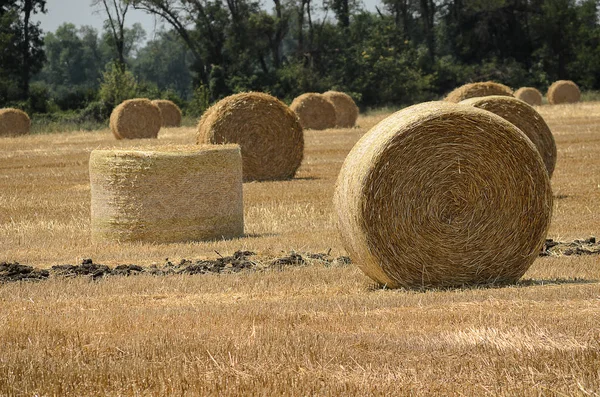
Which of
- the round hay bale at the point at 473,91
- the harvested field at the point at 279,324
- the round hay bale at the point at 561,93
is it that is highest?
the round hay bale at the point at 473,91

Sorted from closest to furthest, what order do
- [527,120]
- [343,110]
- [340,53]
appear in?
[527,120] → [343,110] → [340,53]

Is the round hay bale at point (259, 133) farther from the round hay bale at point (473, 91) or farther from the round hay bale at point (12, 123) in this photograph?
the round hay bale at point (12, 123)

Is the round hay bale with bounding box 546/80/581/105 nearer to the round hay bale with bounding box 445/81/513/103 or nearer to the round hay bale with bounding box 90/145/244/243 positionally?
the round hay bale with bounding box 445/81/513/103

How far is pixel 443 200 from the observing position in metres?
9.16

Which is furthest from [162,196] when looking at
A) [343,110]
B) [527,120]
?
[343,110]

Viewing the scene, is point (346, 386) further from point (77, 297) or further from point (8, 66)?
point (8, 66)

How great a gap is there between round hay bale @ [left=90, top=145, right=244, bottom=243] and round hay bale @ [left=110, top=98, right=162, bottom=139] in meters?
23.1

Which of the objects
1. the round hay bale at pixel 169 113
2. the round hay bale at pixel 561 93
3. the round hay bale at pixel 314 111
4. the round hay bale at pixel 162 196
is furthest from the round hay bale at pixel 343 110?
the round hay bale at pixel 162 196

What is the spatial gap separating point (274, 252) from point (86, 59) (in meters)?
114

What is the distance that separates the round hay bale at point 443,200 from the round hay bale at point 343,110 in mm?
30452

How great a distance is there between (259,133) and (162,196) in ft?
29.5

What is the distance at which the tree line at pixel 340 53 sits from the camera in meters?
57.3

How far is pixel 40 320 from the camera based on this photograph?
24.8ft

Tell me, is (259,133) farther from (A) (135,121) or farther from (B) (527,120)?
(A) (135,121)
